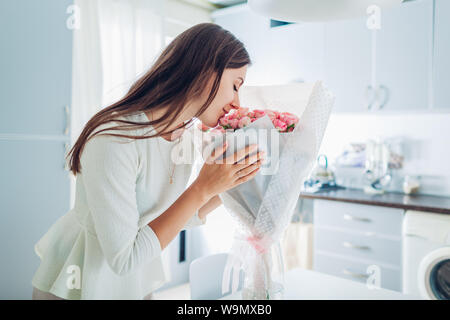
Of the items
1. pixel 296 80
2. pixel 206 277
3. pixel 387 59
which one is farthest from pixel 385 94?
pixel 206 277

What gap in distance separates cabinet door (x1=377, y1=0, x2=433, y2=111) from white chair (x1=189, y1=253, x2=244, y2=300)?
1.67m

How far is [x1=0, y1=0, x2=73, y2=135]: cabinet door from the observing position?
1780mm

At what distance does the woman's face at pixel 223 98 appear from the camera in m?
0.83

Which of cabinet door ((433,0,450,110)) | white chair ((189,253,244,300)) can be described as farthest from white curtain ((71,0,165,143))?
cabinet door ((433,0,450,110))

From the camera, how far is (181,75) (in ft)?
2.69

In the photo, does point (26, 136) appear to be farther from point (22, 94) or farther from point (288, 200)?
point (288, 200)

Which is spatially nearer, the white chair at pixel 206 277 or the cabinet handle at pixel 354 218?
the white chair at pixel 206 277

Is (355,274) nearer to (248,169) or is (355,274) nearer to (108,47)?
(248,169)

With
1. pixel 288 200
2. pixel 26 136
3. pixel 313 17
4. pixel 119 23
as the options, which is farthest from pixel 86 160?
pixel 119 23

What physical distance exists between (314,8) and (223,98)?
0.28m

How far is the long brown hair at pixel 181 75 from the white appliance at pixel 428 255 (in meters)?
1.78

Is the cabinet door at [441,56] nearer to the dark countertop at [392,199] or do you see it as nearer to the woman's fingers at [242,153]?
the dark countertop at [392,199]

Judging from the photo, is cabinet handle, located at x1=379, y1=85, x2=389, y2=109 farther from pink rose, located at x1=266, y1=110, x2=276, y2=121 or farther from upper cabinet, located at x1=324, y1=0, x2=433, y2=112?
pink rose, located at x1=266, y1=110, x2=276, y2=121

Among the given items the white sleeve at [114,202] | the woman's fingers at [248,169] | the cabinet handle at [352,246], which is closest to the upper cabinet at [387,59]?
the cabinet handle at [352,246]
